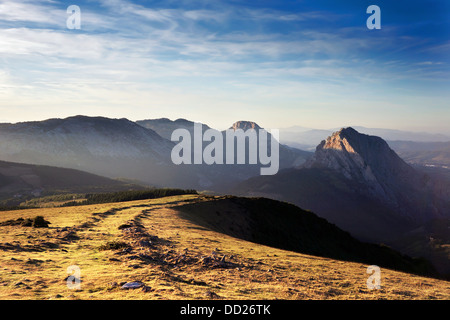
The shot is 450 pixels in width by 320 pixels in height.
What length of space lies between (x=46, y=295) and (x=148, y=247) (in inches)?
510

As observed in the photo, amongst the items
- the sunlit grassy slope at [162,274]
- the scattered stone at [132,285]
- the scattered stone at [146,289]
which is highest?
the scattered stone at [146,289]

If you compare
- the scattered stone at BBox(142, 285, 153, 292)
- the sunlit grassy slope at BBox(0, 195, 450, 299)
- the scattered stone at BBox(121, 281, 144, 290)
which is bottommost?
the sunlit grassy slope at BBox(0, 195, 450, 299)

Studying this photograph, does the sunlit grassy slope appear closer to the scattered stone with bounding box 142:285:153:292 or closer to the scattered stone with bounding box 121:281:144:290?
the scattered stone with bounding box 142:285:153:292

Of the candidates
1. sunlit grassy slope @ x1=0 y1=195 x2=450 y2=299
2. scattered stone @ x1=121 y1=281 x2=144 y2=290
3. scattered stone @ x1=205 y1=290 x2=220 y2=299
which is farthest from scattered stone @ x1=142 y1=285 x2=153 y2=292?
scattered stone @ x1=205 y1=290 x2=220 y2=299

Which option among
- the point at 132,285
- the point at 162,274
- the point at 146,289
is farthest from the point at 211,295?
the point at 162,274

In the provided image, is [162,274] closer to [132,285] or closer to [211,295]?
[132,285]

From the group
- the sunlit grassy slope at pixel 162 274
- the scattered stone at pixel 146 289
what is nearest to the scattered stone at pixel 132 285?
the sunlit grassy slope at pixel 162 274

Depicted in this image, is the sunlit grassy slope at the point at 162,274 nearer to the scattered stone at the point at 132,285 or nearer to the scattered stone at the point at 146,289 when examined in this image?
the scattered stone at the point at 146,289

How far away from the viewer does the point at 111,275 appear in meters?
17.6

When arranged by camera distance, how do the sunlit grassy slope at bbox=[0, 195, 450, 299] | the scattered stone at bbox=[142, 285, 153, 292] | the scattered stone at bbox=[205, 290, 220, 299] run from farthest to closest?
the sunlit grassy slope at bbox=[0, 195, 450, 299] < the scattered stone at bbox=[205, 290, 220, 299] < the scattered stone at bbox=[142, 285, 153, 292]

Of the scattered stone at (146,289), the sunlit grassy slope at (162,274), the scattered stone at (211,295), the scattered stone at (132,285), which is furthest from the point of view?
the scattered stone at (132,285)

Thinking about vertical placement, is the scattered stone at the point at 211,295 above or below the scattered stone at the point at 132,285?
below
